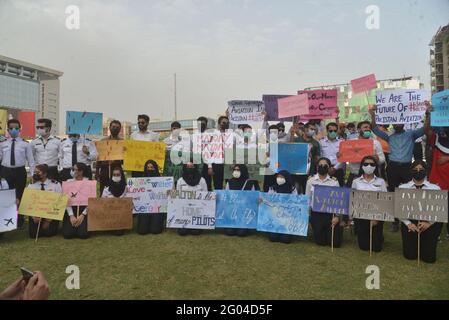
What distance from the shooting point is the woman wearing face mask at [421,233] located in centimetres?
494

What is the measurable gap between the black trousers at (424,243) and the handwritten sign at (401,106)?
2121 millimetres

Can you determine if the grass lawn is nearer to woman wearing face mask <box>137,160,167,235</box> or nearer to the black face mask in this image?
woman wearing face mask <box>137,160,167,235</box>

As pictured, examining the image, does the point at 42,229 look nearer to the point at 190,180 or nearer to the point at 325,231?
the point at 190,180

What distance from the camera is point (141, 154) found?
713 cm

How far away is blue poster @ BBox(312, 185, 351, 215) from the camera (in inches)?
221

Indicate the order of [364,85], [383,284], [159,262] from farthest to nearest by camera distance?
[364,85], [159,262], [383,284]

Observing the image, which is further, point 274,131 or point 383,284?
point 274,131

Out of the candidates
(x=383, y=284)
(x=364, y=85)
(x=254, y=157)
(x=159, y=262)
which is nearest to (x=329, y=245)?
(x=383, y=284)

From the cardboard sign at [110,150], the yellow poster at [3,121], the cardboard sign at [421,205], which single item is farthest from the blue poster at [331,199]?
the yellow poster at [3,121]

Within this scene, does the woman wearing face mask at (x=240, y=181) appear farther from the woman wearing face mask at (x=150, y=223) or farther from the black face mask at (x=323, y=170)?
the woman wearing face mask at (x=150, y=223)

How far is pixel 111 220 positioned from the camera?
639cm

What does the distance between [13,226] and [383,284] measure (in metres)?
5.97

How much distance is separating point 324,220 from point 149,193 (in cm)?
332
